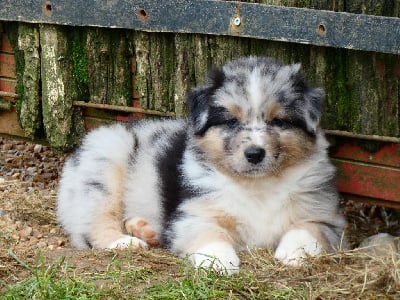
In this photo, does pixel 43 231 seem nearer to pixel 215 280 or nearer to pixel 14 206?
pixel 14 206

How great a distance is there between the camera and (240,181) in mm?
6500

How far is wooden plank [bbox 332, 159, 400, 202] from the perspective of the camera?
7391 mm

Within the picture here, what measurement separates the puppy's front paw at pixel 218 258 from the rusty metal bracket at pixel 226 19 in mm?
1799

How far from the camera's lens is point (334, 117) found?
23.9ft

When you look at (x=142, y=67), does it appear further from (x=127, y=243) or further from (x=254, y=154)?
(x=254, y=154)

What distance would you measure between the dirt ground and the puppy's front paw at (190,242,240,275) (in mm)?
338

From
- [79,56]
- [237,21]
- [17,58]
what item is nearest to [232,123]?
[237,21]

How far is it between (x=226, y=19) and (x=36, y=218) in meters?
2.42

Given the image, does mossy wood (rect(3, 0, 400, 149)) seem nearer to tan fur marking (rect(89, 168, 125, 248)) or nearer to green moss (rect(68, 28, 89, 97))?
green moss (rect(68, 28, 89, 97))

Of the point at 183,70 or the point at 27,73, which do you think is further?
the point at 27,73

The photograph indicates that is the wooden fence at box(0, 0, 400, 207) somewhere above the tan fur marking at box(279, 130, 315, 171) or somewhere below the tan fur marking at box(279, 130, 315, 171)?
above

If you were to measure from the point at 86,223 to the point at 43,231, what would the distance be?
1.95 feet

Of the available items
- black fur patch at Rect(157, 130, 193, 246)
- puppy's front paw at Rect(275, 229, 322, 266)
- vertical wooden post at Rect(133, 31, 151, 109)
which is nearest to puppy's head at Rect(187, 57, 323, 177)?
black fur patch at Rect(157, 130, 193, 246)

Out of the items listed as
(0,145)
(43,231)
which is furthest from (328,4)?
(0,145)
